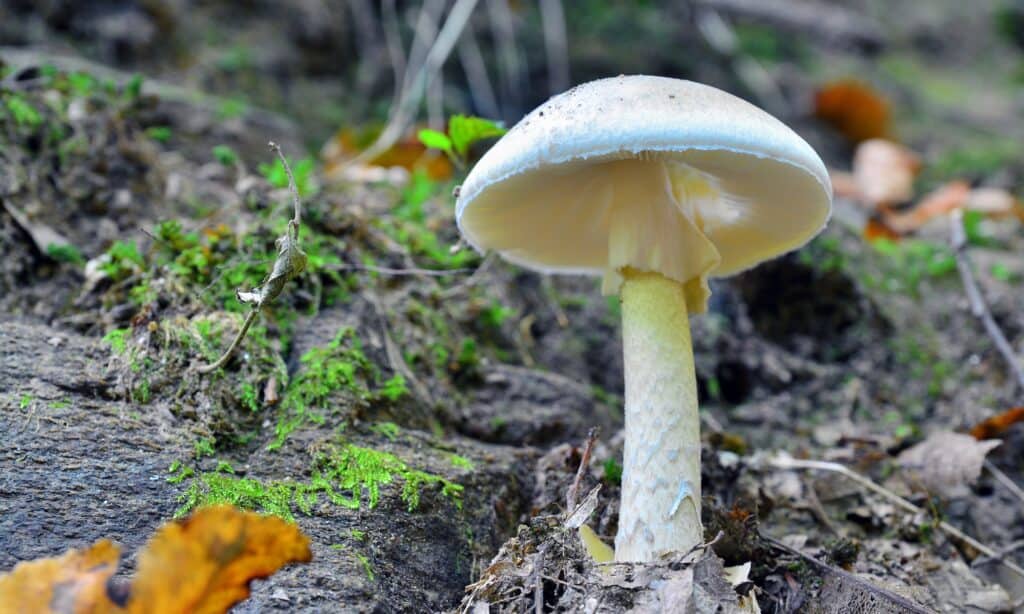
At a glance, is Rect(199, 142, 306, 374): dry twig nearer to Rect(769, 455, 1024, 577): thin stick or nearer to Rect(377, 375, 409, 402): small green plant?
Rect(377, 375, 409, 402): small green plant

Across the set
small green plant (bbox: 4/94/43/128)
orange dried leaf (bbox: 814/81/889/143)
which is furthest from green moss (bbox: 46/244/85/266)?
orange dried leaf (bbox: 814/81/889/143)

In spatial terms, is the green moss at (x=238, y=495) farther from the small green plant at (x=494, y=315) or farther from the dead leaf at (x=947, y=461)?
the dead leaf at (x=947, y=461)

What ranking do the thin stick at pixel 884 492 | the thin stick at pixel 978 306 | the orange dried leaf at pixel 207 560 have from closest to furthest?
1. the orange dried leaf at pixel 207 560
2. the thin stick at pixel 884 492
3. the thin stick at pixel 978 306

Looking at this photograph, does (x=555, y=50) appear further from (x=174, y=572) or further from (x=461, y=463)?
(x=174, y=572)

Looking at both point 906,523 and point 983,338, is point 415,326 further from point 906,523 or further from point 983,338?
point 983,338

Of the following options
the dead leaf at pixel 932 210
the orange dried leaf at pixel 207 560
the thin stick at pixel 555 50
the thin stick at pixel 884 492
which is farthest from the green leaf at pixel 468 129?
the dead leaf at pixel 932 210

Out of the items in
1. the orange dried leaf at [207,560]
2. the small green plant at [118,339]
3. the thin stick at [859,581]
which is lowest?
the orange dried leaf at [207,560]

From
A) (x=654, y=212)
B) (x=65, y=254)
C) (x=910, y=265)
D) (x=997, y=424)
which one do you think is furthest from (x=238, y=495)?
(x=910, y=265)
